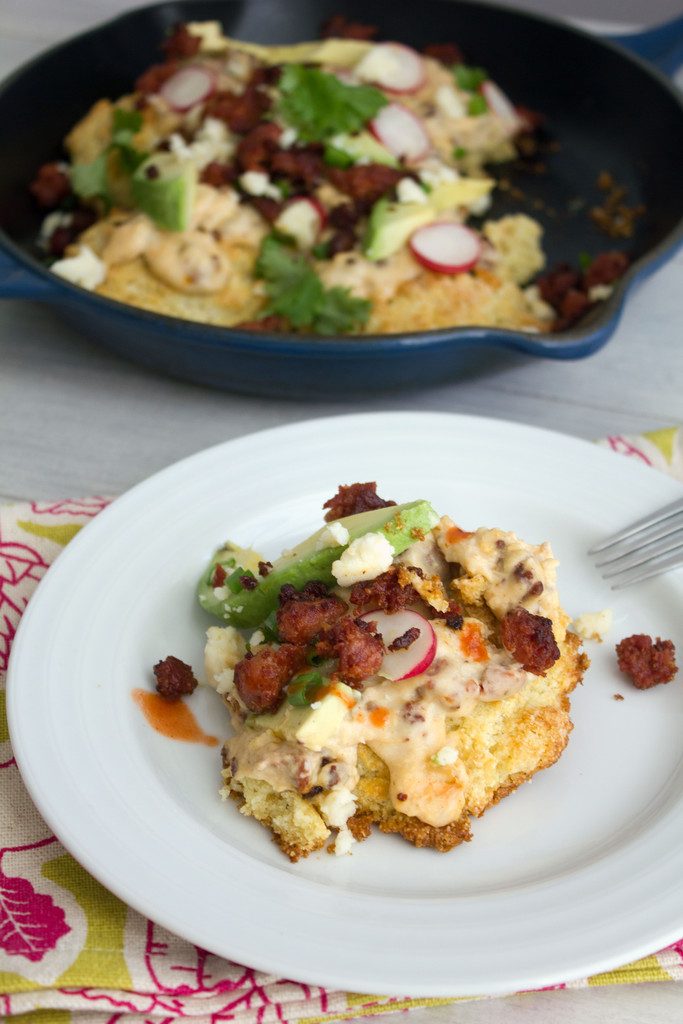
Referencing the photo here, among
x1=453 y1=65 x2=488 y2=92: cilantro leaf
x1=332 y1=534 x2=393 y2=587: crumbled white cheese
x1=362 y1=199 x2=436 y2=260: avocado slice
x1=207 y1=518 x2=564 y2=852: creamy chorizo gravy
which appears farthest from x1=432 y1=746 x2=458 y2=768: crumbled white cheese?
x1=453 y1=65 x2=488 y2=92: cilantro leaf

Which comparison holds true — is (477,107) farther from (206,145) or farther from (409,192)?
(206,145)

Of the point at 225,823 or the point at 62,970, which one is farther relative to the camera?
the point at 225,823

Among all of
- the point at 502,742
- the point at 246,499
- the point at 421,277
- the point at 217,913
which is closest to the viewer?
the point at 217,913

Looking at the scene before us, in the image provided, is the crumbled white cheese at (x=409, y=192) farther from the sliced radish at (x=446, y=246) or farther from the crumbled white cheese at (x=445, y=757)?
the crumbled white cheese at (x=445, y=757)

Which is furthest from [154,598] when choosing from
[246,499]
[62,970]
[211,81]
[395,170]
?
[211,81]

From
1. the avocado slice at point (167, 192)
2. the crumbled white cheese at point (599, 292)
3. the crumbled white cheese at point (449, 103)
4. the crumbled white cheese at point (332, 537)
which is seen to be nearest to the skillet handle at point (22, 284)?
the avocado slice at point (167, 192)

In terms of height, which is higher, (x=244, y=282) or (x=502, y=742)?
(x=502, y=742)

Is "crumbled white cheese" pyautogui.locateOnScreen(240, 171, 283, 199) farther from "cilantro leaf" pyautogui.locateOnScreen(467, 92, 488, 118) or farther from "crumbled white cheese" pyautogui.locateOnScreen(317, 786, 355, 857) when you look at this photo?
"crumbled white cheese" pyautogui.locateOnScreen(317, 786, 355, 857)

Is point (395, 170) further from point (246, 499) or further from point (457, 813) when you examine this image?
point (457, 813)
